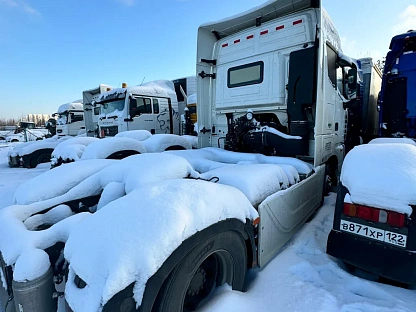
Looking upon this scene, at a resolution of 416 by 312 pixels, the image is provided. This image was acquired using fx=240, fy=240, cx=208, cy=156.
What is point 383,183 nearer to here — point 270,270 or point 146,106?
point 270,270

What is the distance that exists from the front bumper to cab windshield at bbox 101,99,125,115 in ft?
26.3

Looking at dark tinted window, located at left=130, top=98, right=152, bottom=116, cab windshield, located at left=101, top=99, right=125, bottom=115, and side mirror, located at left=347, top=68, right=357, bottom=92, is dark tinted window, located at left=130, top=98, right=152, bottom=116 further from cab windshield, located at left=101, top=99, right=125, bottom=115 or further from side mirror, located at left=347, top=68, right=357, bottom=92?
side mirror, located at left=347, top=68, right=357, bottom=92

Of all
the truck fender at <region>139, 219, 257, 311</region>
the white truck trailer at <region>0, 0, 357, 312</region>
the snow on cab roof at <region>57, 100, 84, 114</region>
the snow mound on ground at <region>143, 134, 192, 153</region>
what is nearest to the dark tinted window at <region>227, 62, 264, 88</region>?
the white truck trailer at <region>0, 0, 357, 312</region>

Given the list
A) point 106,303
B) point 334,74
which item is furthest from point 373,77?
point 106,303

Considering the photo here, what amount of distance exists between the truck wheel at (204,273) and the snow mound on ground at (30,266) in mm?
648

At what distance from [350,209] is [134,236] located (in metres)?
1.66

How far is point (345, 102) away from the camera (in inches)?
170

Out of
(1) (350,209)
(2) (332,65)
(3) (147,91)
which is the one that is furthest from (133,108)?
(1) (350,209)

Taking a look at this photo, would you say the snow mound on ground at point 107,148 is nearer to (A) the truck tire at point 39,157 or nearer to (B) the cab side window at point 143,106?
(B) the cab side window at point 143,106

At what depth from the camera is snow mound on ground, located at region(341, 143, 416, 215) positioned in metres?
1.65

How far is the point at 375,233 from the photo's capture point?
1.81 metres

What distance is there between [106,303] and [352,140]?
6.07 meters

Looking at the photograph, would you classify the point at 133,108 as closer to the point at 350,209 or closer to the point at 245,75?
the point at 245,75

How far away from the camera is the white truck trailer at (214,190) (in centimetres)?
121
